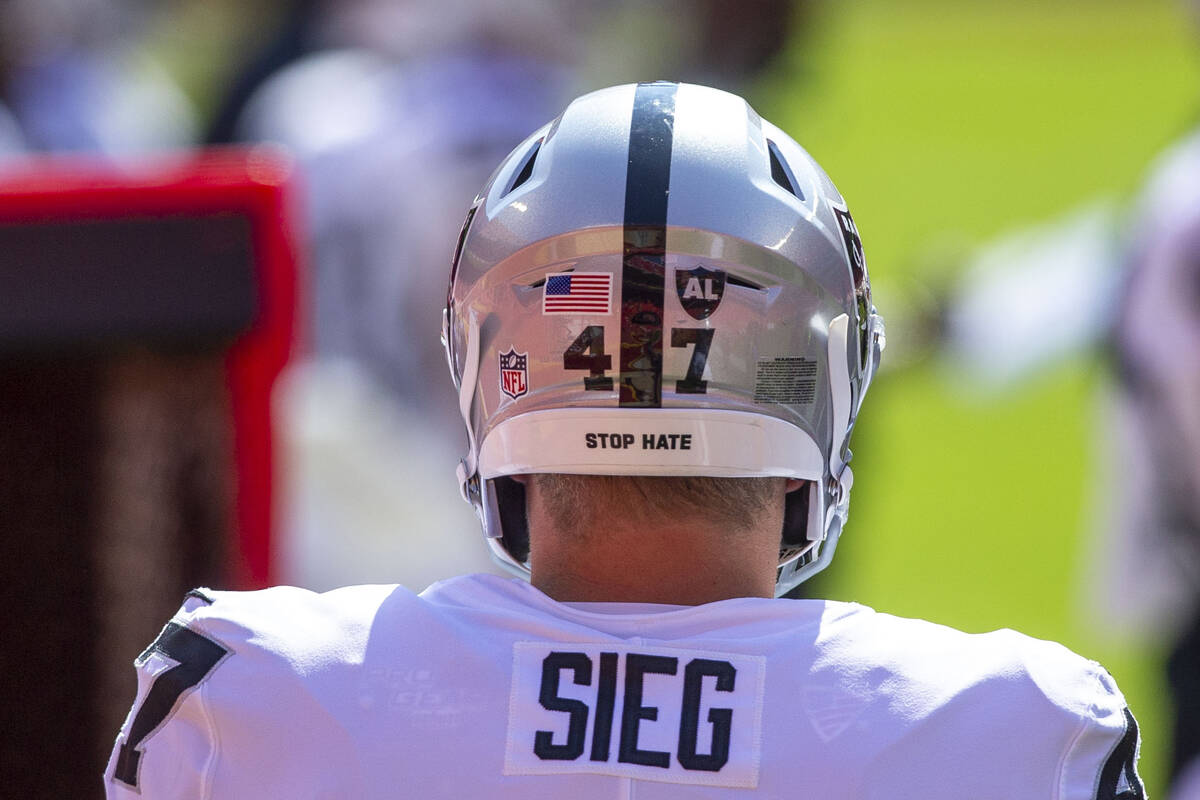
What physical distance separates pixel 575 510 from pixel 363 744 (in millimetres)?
338

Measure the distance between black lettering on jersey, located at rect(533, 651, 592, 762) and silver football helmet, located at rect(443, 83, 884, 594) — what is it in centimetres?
23

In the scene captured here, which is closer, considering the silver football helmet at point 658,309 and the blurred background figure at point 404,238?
the silver football helmet at point 658,309

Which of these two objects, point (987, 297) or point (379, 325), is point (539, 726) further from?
point (987, 297)

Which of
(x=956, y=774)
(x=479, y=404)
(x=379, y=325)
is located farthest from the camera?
(x=379, y=325)

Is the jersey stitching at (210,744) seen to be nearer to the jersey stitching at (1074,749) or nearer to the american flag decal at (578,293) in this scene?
the american flag decal at (578,293)

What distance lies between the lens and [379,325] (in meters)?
5.73

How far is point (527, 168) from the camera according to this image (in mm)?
1938

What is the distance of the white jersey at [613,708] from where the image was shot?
5.13ft

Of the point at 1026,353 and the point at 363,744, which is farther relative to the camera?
the point at 1026,353

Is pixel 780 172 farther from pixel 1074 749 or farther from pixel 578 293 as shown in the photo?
pixel 1074 749

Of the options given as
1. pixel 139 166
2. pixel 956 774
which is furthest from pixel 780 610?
pixel 139 166

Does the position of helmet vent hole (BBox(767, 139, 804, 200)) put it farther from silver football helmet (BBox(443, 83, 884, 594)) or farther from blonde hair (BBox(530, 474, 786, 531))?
blonde hair (BBox(530, 474, 786, 531))

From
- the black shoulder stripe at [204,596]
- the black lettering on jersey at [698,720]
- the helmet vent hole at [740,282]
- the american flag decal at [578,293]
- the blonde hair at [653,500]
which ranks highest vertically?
the helmet vent hole at [740,282]

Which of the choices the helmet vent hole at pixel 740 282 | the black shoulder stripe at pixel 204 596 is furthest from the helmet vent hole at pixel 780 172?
the black shoulder stripe at pixel 204 596
